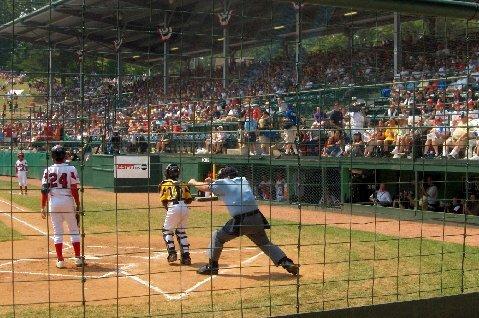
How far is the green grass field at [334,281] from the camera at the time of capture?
23.5 ft

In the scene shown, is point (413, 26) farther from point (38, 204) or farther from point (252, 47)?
point (38, 204)

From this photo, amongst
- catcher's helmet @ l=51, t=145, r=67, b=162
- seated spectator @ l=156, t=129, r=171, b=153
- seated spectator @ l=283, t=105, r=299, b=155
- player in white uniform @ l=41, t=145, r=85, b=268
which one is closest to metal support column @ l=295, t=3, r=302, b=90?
seated spectator @ l=156, t=129, r=171, b=153

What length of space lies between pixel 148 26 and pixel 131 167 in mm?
1560

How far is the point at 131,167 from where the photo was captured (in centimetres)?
654

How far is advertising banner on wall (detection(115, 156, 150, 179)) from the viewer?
620 cm

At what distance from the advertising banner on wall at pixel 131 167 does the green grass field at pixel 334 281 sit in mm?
333

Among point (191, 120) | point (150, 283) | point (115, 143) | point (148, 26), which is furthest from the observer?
point (150, 283)

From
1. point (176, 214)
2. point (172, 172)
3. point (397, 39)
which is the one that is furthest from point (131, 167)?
point (176, 214)

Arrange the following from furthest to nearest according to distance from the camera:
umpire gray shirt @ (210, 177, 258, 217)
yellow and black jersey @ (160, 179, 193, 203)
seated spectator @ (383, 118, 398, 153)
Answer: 1. seated spectator @ (383, 118, 398, 153)
2. yellow and black jersey @ (160, 179, 193, 203)
3. umpire gray shirt @ (210, 177, 258, 217)

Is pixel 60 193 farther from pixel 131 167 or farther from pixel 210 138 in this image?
pixel 210 138

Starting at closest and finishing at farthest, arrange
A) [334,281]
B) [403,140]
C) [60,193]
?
[334,281] → [60,193] → [403,140]

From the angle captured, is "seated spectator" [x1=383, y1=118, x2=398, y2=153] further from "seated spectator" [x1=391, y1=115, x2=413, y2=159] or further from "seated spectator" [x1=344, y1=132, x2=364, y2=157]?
"seated spectator" [x1=344, y1=132, x2=364, y2=157]

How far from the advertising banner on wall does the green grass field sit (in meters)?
0.33

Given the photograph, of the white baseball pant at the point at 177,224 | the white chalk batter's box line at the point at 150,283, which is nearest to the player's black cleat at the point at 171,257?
the white baseball pant at the point at 177,224
